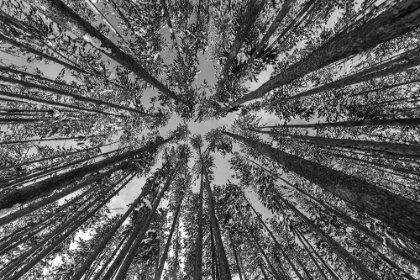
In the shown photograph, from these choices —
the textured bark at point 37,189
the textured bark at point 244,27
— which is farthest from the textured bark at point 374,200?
the textured bark at point 37,189

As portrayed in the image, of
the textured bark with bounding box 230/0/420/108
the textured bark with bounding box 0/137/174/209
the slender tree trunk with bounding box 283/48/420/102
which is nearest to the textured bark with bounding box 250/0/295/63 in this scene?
the slender tree trunk with bounding box 283/48/420/102

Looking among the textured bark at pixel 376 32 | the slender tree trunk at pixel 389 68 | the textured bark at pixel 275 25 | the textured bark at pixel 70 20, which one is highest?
the textured bark at pixel 275 25

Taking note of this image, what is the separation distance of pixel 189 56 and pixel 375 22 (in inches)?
413

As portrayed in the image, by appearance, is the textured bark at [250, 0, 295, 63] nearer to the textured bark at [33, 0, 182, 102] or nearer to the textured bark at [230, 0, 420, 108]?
the textured bark at [230, 0, 420, 108]

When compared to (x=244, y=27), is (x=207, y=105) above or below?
above

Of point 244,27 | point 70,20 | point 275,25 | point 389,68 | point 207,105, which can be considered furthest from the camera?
point 207,105

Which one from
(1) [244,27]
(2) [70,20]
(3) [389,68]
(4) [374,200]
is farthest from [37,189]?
(3) [389,68]

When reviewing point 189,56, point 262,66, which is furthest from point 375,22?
point 189,56

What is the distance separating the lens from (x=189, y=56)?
1226cm

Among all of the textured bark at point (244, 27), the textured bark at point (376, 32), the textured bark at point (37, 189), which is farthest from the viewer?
the textured bark at point (244, 27)

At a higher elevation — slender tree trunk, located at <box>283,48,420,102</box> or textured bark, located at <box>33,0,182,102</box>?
textured bark, located at <box>33,0,182,102</box>

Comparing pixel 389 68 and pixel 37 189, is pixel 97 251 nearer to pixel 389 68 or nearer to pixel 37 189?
pixel 37 189

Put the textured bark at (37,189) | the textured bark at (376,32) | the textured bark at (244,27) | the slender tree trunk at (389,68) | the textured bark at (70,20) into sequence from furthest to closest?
the textured bark at (244,27) < the textured bark at (70,20) < the slender tree trunk at (389,68) < the textured bark at (37,189) < the textured bark at (376,32)

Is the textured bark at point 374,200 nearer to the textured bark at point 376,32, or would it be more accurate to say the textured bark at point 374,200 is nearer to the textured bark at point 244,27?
the textured bark at point 376,32
